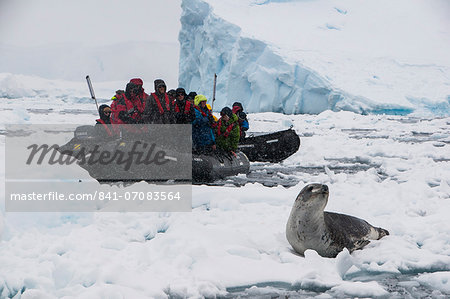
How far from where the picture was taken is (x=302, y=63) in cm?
2414

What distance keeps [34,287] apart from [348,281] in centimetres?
194

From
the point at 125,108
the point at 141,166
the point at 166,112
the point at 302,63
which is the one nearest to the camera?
the point at 141,166

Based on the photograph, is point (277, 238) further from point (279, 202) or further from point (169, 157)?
point (169, 157)

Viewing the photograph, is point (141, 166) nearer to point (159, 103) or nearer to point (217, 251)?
point (159, 103)

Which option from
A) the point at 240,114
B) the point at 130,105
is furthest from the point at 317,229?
the point at 240,114

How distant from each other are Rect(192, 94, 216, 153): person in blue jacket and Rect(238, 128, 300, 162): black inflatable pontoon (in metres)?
1.92

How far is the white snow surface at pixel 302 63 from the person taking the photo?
24.3 m

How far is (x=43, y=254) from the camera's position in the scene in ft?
10.6

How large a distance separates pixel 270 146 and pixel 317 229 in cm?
589

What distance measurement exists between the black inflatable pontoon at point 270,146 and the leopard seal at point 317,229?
5.51 m

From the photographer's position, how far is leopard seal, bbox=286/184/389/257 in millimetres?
3412

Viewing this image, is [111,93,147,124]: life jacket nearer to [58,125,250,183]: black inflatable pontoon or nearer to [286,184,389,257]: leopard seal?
[58,125,250,183]: black inflatable pontoon

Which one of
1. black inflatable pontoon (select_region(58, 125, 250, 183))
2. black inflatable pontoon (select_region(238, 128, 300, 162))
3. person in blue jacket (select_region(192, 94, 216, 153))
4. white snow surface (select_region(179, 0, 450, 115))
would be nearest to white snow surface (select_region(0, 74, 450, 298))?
black inflatable pontoon (select_region(58, 125, 250, 183))

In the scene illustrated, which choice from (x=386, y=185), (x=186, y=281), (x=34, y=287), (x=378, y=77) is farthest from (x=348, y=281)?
(x=378, y=77)
